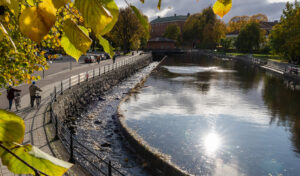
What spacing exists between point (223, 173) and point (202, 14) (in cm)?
11043

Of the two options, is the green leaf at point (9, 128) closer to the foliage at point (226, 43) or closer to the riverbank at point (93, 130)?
the riverbank at point (93, 130)

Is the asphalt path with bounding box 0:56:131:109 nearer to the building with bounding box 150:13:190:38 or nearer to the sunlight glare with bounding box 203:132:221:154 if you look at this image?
the sunlight glare with bounding box 203:132:221:154

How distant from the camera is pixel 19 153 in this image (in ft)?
2.03

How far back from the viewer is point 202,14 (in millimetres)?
111250

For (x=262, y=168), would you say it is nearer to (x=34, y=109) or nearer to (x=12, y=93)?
(x=34, y=109)

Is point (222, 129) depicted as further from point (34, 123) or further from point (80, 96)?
point (80, 96)

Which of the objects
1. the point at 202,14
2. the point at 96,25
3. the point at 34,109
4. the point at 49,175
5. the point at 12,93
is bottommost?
the point at 34,109

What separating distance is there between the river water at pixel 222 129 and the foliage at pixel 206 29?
283ft

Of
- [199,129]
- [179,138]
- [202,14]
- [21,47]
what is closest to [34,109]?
[21,47]

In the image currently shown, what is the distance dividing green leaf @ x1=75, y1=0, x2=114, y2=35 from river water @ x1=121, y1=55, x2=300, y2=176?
32.9 feet

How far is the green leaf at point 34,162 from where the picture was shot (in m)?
0.58

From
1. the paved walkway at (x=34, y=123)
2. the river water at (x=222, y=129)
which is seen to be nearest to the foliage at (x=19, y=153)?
the paved walkway at (x=34, y=123)

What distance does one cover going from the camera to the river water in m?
10.6

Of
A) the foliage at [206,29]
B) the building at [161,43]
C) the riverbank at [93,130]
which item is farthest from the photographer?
the building at [161,43]
